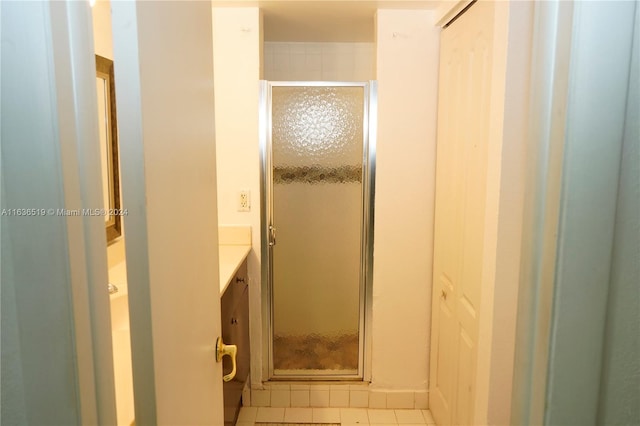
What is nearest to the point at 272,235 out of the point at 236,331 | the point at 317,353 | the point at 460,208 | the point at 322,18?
the point at 236,331

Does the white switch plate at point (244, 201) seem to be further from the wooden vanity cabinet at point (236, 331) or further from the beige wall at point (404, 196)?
the beige wall at point (404, 196)

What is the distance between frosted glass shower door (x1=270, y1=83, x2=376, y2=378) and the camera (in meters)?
2.40

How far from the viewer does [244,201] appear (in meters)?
2.40

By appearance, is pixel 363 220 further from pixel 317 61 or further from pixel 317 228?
pixel 317 61

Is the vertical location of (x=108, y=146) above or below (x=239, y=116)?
below

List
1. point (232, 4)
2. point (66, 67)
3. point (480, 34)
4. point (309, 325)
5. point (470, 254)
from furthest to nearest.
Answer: point (309, 325), point (232, 4), point (470, 254), point (480, 34), point (66, 67)

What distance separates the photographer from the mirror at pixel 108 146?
5.04 feet

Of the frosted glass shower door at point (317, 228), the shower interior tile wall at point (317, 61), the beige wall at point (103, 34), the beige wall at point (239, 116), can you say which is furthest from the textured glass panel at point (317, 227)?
the beige wall at point (103, 34)

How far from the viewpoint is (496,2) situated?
148cm

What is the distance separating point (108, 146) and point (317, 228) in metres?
1.26

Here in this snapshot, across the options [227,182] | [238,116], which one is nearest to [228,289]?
[227,182]

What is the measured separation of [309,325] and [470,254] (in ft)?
3.84

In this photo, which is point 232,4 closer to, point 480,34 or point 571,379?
point 480,34

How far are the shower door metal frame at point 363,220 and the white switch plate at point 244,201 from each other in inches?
2.9
